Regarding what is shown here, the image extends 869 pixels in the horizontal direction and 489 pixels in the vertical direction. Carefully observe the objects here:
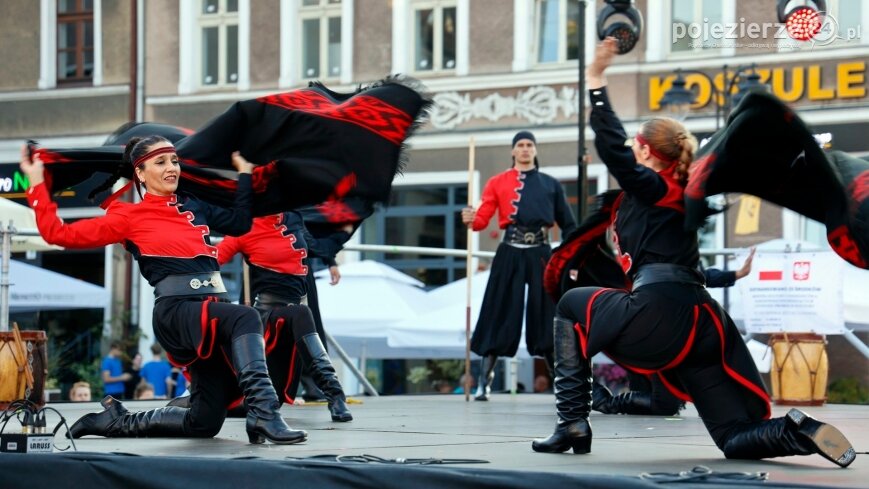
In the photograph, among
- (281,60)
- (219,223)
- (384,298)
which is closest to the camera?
(219,223)

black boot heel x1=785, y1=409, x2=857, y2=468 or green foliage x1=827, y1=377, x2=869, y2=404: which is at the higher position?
black boot heel x1=785, y1=409, x2=857, y2=468

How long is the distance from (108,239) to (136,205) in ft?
0.66

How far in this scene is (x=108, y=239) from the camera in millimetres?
6965

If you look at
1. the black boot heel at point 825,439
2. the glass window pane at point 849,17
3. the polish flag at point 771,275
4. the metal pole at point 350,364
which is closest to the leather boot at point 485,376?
the metal pole at point 350,364

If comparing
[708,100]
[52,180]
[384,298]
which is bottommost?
[384,298]

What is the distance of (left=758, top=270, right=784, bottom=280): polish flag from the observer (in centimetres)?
1319

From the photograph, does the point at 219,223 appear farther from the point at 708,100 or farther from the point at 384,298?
the point at 708,100

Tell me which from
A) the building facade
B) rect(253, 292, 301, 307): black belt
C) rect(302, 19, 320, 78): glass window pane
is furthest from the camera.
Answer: rect(302, 19, 320, 78): glass window pane

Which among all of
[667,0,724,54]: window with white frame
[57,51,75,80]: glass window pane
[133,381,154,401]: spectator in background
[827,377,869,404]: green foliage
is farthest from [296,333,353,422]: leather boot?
[57,51,75,80]: glass window pane

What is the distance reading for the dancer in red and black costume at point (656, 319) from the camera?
19.6 feet

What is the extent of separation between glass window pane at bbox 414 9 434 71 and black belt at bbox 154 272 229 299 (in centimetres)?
1765

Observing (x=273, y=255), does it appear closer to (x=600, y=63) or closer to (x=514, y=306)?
(x=514, y=306)

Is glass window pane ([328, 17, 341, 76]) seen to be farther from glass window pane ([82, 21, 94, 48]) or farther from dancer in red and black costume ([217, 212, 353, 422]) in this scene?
dancer in red and black costume ([217, 212, 353, 422])

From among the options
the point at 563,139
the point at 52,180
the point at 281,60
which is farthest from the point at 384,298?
the point at 52,180
